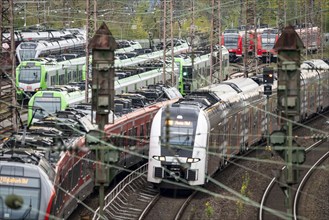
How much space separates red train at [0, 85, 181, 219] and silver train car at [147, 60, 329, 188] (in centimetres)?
176

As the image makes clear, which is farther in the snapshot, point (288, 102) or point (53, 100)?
point (53, 100)

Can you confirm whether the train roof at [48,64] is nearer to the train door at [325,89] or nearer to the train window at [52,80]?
the train window at [52,80]

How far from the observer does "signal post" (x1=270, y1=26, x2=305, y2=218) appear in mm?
21656

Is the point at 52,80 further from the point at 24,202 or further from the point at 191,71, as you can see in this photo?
the point at 24,202

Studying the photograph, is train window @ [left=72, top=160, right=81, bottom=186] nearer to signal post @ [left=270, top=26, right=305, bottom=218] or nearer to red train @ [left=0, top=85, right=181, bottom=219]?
red train @ [left=0, top=85, right=181, bottom=219]

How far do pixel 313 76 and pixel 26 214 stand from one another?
31.0m

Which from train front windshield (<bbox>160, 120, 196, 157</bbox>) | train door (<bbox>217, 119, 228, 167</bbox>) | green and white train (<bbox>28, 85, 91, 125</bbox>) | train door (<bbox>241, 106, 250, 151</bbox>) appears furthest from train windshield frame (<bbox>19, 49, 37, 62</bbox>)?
train front windshield (<bbox>160, 120, 196, 157</bbox>)

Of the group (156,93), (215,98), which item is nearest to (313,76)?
(156,93)

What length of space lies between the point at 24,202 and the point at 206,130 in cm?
963

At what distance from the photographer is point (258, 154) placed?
143 ft

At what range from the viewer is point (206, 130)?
33.1 m

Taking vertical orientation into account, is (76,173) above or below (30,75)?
below

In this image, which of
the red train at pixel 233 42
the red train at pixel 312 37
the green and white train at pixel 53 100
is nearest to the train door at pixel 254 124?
the green and white train at pixel 53 100

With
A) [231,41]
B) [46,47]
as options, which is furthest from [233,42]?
[46,47]
